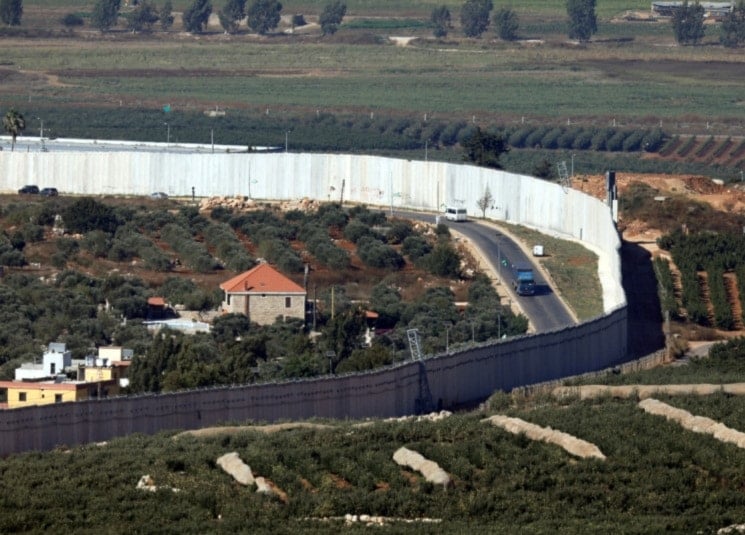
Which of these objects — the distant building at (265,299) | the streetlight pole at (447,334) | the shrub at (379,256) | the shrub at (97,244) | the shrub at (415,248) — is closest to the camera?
the streetlight pole at (447,334)

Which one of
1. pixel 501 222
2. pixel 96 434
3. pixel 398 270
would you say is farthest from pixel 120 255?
pixel 96 434

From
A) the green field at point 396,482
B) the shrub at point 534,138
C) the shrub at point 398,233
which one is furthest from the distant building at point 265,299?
the shrub at point 534,138

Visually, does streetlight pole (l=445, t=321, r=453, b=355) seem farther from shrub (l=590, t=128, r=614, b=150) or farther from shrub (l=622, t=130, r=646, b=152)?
shrub (l=590, t=128, r=614, b=150)

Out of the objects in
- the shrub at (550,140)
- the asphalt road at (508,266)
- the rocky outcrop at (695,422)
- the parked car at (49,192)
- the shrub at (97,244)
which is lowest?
the shrub at (550,140)

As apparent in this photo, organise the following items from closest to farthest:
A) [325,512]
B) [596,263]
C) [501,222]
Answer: [325,512] → [596,263] → [501,222]

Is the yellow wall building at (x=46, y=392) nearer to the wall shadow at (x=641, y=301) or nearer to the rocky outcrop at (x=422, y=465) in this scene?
the rocky outcrop at (x=422, y=465)

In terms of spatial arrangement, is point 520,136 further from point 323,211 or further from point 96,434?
point 96,434

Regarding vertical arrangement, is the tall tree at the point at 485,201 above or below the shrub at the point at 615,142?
above
